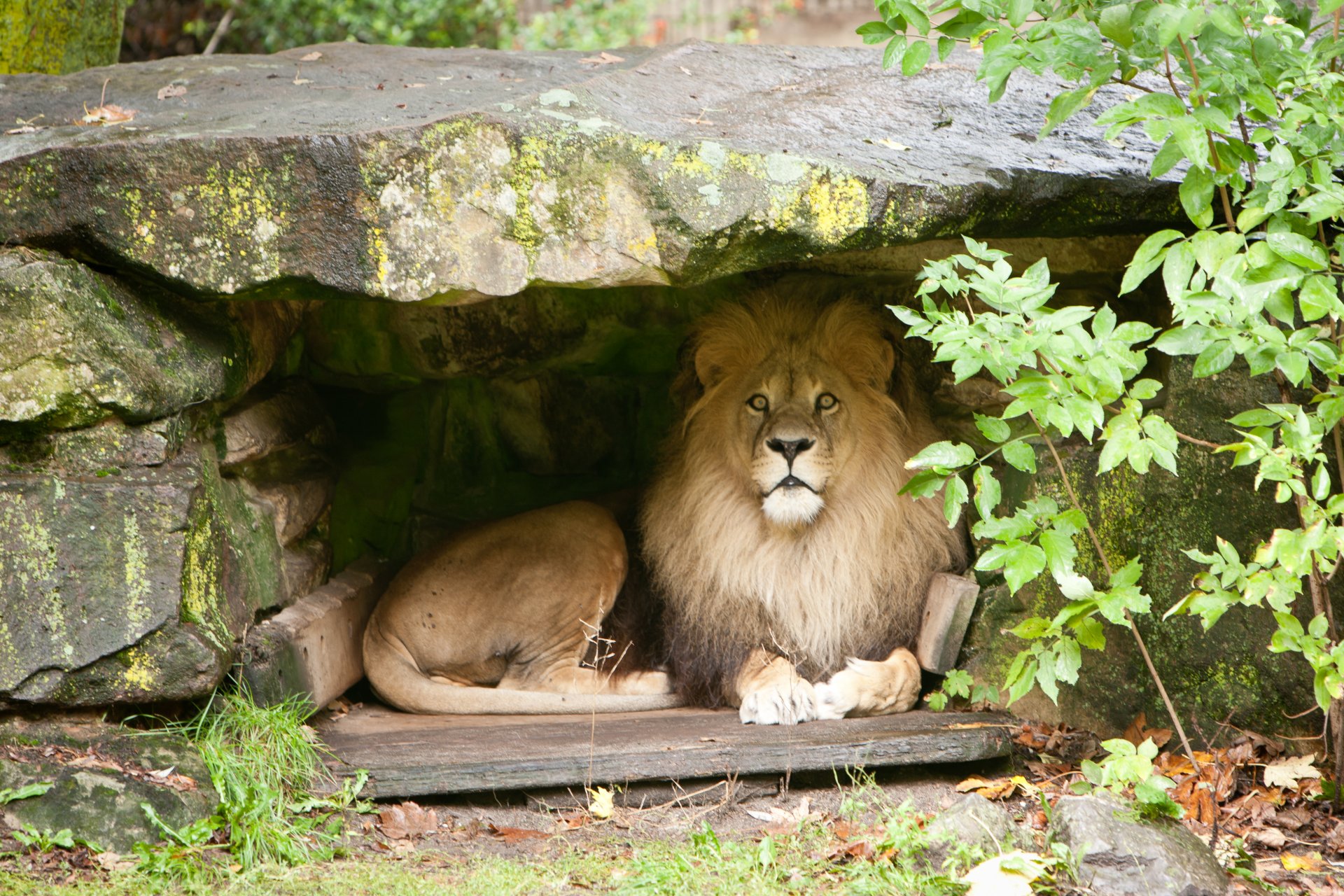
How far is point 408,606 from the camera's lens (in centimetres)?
473

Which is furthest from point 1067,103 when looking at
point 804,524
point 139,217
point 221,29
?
point 221,29

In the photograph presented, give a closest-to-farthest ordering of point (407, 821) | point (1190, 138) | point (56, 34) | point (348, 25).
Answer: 1. point (1190, 138)
2. point (407, 821)
3. point (56, 34)
4. point (348, 25)

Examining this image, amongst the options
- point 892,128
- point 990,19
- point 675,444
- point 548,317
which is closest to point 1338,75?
point 990,19

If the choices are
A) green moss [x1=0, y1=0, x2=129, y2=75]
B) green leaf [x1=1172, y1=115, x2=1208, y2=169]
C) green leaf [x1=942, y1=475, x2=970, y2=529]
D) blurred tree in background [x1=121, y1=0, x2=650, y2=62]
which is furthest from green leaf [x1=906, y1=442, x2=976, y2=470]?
blurred tree in background [x1=121, y1=0, x2=650, y2=62]

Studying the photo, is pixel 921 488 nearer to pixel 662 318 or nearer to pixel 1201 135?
pixel 1201 135

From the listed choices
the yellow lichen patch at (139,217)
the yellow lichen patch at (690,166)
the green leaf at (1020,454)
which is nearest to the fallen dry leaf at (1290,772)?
the green leaf at (1020,454)

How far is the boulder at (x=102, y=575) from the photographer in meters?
3.31

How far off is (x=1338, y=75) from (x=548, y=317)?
3.01 m

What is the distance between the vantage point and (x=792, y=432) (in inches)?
170

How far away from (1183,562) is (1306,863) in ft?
3.24

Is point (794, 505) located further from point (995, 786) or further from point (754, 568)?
point (995, 786)

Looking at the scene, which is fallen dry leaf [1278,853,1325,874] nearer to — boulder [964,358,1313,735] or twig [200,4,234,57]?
boulder [964,358,1313,735]

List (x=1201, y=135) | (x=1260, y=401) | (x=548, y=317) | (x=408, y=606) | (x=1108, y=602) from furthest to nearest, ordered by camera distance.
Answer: (x=548, y=317), (x=408, y=606), (x=1260, y=401), (x=1108, y=602), (x=1201, y=135)

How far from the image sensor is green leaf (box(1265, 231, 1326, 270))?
300 cm
